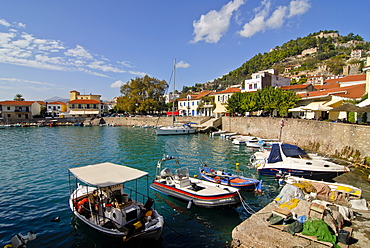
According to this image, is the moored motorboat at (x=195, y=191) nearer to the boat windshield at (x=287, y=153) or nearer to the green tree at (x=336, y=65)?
the boat windshield at (x=287, y=153)

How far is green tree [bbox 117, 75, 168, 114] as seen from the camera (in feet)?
253

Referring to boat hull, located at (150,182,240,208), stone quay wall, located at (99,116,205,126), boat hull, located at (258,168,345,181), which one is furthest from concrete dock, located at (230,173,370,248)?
stone quay wall, located at (99,116,205,126)

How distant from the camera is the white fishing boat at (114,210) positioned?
890 centimetres

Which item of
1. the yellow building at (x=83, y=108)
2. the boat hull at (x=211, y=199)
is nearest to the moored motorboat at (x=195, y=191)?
the boat hull at (x=211, y=199)

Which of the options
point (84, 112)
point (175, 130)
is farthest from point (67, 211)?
point (84, 112)

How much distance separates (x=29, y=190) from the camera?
51.7 ft

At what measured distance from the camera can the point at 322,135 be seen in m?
25.7

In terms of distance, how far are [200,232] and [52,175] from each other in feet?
50.8

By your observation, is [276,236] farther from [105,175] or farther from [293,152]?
[293,152]

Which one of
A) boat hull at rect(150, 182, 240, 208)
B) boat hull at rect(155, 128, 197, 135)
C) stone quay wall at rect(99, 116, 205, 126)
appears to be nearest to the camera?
boat hull at rect(150, 182, 240, 208)

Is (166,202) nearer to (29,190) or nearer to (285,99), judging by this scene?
(29,190)

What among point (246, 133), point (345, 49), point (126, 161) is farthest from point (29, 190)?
point (345, 49)

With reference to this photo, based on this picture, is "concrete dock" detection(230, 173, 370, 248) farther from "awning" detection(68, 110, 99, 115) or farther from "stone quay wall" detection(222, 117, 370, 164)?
"awning" detection(68, 110, 99, 115)

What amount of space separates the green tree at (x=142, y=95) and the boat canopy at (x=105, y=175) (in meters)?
66.1
